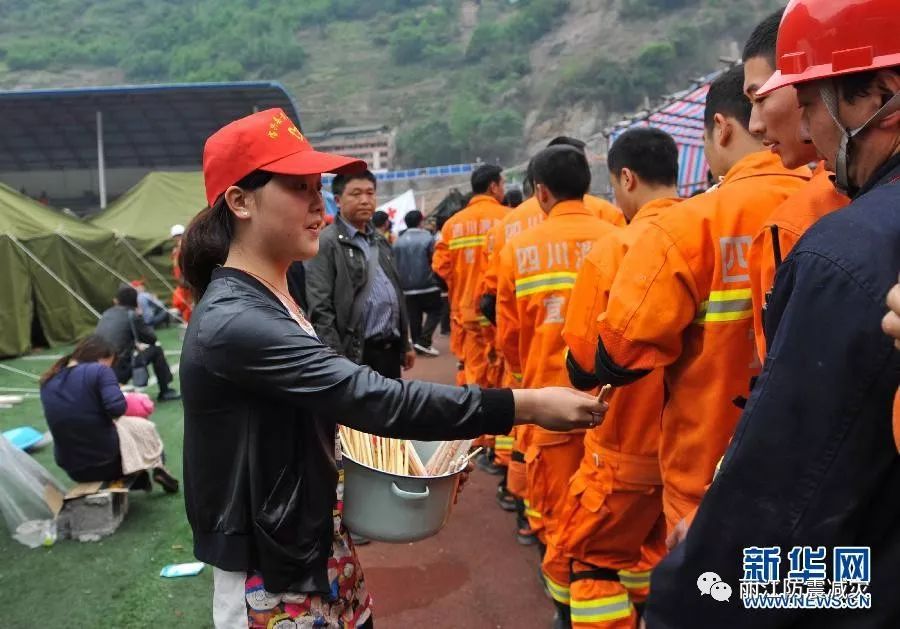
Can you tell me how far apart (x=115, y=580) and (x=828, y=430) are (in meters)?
4.06

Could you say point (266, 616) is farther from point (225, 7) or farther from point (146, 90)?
point (225, 7)

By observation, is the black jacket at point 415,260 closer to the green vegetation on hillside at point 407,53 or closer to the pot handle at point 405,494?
the pot handle at point 405,494

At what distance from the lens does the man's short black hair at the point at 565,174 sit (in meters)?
3.58

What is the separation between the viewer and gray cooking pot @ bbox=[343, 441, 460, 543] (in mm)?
1849

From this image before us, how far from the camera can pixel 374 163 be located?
54312 mm

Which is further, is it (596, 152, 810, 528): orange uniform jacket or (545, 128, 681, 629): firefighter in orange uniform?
(545, 128, 681, 629): firefighter in orange uniform

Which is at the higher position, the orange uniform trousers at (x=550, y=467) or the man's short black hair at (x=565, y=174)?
the man's short black hair at (x=565, y=174)

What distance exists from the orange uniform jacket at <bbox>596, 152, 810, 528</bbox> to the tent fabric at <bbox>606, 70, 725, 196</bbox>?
10112mm

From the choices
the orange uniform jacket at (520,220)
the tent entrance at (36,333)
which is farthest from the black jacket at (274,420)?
the tent entrance at (36,333)

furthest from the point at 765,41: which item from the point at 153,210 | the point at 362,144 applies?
the point at 362,144

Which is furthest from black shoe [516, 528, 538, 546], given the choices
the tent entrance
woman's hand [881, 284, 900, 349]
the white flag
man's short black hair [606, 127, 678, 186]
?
the white flag

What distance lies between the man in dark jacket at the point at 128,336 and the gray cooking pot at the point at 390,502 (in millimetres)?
6240

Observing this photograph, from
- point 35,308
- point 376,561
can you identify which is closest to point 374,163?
point 35,308

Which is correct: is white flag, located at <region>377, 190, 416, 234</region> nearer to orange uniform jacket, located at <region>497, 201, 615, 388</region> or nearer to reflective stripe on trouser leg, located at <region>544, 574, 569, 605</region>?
orange uniform jacket, located at <region>497, 201, 615, 388</region>
